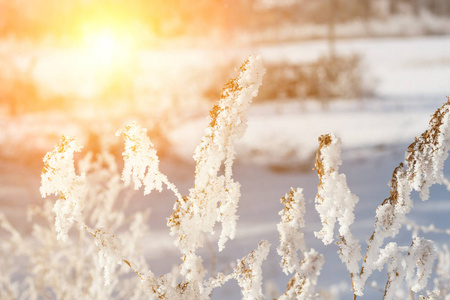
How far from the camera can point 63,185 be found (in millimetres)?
394

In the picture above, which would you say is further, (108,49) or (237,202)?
(108,49)

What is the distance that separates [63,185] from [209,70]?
111 inches

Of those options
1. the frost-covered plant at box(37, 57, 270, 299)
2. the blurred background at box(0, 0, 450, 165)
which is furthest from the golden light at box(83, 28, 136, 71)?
the frost-covered plant at box(37, 57, 270, 299)

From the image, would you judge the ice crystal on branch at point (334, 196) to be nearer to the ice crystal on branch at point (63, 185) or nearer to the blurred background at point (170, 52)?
the ice crystal on branch at point (63, 185)

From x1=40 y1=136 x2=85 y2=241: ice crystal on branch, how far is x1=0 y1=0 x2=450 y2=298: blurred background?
258 cm

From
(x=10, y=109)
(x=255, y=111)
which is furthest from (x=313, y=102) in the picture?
(x=10, y=109)

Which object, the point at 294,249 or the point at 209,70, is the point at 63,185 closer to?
the point at 294,249

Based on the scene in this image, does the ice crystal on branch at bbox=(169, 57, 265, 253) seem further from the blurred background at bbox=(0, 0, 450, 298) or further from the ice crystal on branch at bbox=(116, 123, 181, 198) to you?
the blurred background at bbox=(0, 0, 450, 298)

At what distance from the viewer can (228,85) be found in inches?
15.5

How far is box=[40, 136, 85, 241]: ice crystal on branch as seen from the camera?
387 millimetres

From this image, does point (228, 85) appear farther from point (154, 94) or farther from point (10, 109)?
point (10, 109)

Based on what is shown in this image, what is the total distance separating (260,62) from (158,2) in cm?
282

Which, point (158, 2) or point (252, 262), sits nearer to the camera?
point (252, 262)

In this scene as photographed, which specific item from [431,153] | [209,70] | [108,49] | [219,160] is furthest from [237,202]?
[108,49]
